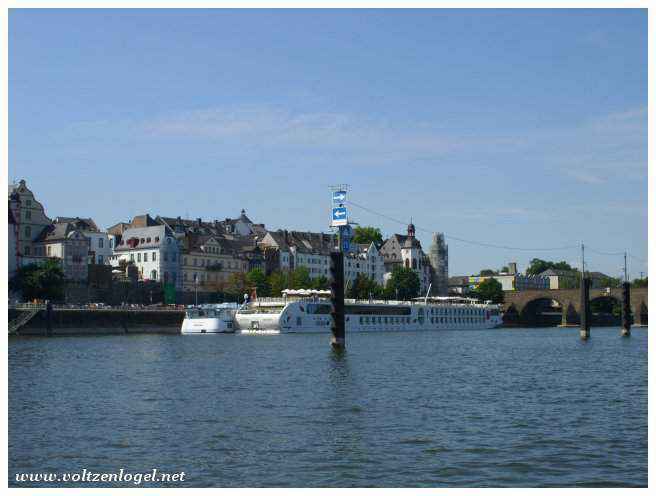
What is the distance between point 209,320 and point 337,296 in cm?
5041

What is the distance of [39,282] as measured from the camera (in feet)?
397

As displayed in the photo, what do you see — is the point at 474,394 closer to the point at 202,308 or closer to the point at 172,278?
the point at 202,308

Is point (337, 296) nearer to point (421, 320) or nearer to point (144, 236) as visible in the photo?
point (421, 320)

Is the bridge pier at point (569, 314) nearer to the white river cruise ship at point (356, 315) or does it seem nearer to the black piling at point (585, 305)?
the white river cruise ship at point (356, 315)

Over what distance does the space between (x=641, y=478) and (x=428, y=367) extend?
32.8m

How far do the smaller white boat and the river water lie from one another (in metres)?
57.4

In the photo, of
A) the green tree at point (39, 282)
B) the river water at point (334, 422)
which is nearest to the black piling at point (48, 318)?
the green tree at point (39, 282)

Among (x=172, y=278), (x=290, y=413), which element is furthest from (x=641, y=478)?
(x=172, y=278)

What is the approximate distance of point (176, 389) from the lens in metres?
42.7

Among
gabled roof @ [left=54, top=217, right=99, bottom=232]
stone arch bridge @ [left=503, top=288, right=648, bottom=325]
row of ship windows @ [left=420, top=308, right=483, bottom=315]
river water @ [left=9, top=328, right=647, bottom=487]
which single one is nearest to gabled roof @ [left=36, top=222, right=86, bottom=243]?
gabled roof @ [left=54, top=217, right=99, bottom=232]

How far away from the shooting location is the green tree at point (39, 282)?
121m

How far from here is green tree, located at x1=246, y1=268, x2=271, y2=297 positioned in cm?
16307

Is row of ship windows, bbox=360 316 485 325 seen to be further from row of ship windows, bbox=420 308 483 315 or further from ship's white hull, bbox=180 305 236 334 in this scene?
ship's white hull, bbox=180 305 236 334

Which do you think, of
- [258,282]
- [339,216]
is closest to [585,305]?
[339,216]
